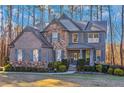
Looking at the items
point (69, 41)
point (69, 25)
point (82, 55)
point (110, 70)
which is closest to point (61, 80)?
point (82, 55)

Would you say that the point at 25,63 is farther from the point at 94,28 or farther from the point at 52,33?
the point at 94,28

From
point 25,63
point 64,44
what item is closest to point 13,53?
point 25,63

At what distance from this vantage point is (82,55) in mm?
11812

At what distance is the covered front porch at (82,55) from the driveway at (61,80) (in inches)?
13.4

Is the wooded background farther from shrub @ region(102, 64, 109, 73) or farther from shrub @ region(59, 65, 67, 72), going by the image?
shrub @ region(59, 65, 67, 72)

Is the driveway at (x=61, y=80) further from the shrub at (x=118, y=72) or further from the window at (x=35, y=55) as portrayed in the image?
the window at (x=35, y=55)

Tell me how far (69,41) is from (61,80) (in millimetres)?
1001

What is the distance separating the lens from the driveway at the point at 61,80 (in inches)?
456

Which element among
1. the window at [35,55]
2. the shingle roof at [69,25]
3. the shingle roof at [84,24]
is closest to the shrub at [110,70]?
the shingle roof at [84,24]

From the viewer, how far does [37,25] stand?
1185 cm

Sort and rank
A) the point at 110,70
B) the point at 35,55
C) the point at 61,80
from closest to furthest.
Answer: the point at 61,80, the point at 110,70, the point at 35,55

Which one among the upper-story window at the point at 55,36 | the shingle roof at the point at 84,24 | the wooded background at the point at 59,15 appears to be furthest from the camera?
the upper-story window at the point at 55,36

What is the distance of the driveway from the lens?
11.6m

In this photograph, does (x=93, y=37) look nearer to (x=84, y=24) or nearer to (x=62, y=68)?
(x=84, y=24)
